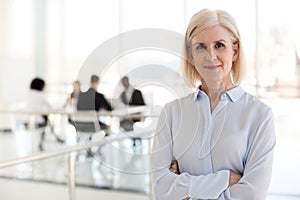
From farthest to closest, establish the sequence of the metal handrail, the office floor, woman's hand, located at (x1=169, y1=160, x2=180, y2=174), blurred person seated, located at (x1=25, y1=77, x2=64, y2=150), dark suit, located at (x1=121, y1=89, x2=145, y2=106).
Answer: blurred person seated, located at (x1=25, y1=77, x2=64, y2=150) < the office floor < the metal handrail < dark suit, located at (x1=121, y1=89, x2=145, y2=106) < woman's hand, located at (x1=169, y1=160, x2=180, y2=174)

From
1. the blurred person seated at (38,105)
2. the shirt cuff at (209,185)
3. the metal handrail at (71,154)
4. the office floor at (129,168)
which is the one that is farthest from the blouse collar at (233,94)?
the blurred person seated at (38,105)

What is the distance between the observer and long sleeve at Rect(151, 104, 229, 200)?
1.24m

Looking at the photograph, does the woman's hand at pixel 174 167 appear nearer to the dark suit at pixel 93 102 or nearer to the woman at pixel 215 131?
the woman at pixel 215 131

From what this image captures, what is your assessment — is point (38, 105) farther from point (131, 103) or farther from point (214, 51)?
point (214, 51)

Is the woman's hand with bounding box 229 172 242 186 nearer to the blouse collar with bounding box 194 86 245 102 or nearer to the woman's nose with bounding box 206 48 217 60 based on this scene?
the blouse collar with bounding box 194 86 245 102

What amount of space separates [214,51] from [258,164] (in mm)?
342

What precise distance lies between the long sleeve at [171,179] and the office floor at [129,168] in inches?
46.1

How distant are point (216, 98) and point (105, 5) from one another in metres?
6.08

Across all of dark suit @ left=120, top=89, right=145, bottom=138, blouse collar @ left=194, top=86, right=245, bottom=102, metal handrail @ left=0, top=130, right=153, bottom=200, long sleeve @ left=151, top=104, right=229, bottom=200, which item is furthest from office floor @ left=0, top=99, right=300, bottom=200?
blouse collar @ left=194, top=86, right=245, bottom=102

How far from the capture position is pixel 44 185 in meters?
4.54

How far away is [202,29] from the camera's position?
124cm

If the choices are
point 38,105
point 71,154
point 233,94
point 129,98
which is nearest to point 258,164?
point 233,94

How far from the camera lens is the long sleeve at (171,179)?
4.08ft

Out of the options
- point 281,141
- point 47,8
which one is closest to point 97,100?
point 281,141
